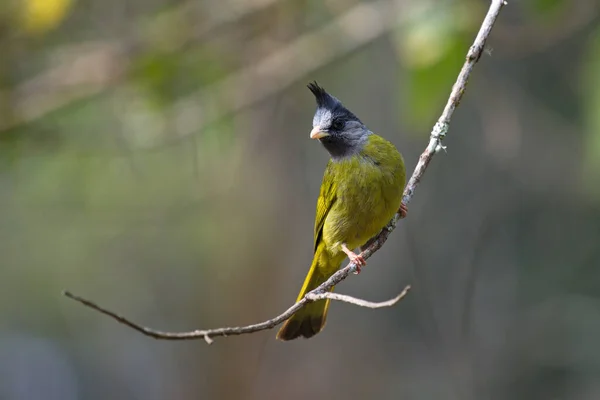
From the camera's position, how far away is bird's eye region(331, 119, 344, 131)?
3.29m

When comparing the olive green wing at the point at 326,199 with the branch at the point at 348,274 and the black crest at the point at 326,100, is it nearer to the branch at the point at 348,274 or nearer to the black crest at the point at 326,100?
the black crest at the point at 326,100

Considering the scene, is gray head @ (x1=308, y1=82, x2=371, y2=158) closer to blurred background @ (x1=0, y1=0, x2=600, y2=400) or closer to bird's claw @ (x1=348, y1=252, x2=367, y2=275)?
blurred background @ (x1=0, y1=0, x2=600, y2=400)

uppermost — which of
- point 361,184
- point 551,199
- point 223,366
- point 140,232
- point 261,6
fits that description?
point 140,232

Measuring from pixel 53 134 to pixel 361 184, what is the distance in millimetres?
2492

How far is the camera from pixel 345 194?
129 inches

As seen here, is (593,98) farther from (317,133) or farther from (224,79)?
(224,79)

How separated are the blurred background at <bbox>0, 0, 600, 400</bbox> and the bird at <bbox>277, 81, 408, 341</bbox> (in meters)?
0.25

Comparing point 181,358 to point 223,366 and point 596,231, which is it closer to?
point 223,366

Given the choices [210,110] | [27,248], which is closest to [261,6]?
[210,110]

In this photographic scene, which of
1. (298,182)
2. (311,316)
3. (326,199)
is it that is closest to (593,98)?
(326,199)

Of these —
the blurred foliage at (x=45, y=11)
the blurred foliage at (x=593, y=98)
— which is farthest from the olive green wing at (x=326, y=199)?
the blurred foliage at (x=45, y=11)

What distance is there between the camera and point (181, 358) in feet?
30.1

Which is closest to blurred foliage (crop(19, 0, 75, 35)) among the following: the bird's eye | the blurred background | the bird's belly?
the blurred background

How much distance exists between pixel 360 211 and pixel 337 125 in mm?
423
